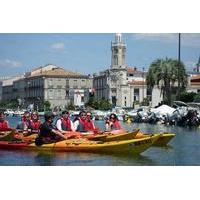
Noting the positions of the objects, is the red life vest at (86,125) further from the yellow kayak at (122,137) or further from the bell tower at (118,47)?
the bell tower at (118,47)

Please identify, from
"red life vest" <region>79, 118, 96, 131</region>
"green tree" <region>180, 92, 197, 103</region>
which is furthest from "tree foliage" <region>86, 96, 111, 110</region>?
"red life vest" <region>79, 118, 96, 131</region>

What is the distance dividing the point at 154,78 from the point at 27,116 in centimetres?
1940

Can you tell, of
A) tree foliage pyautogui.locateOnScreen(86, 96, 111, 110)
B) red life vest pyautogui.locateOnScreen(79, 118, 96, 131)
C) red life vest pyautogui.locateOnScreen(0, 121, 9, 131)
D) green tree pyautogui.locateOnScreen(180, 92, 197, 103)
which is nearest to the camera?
red life vest pyautogui.locateOnScreen(79, 118, 96, 131)

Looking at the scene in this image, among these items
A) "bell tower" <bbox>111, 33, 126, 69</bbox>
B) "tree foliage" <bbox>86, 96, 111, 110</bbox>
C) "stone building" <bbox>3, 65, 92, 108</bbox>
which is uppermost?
"bell tower" <bbox>111, 33, 126, 69</bbox>

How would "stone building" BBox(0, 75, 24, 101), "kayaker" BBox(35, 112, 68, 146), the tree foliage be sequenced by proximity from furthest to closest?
"stone building" BBox(0, 75, 24, 101) → the tree foliage → "kayaker" BBox(35, 112, 68, 146)

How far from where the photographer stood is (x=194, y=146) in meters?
13.9

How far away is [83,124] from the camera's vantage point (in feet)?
42.6

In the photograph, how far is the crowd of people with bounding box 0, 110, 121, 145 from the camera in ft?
37.4

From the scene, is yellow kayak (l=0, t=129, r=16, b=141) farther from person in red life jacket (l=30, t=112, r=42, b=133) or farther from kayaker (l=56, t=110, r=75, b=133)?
kayaker (l=56, t=110, r=75, b=133)

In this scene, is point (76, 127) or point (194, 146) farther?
point (194, 146)

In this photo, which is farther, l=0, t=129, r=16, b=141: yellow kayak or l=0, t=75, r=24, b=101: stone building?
l=0, t=75, r=24, b=101: stone building
